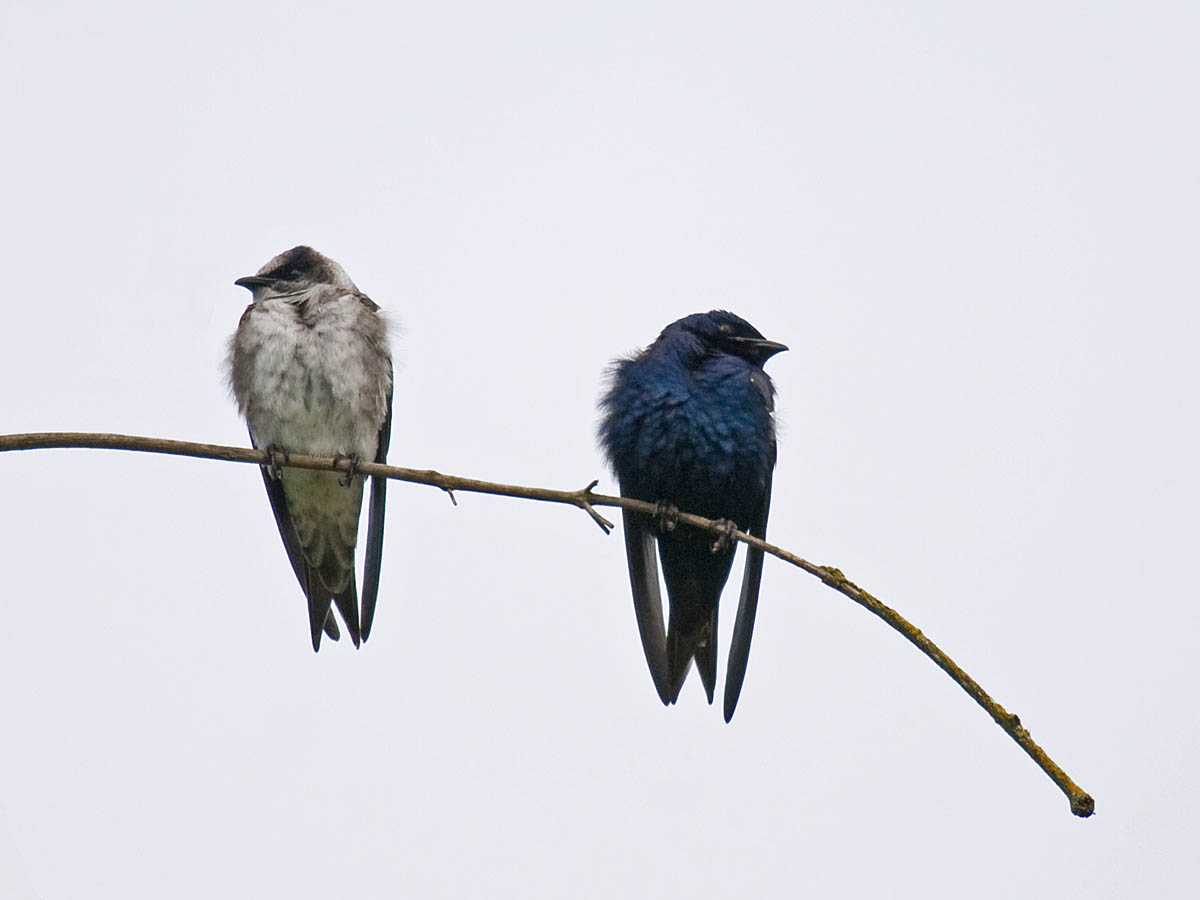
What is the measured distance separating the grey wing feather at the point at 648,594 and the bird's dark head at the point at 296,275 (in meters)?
1.48

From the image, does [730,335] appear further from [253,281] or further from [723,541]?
[253,281]

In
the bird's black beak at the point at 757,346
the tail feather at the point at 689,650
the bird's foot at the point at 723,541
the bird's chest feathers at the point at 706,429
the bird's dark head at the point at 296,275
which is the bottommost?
the tail feather at the point at 689,650

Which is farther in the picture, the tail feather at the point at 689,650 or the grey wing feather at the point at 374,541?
the grey wing feather at the point at 374,541

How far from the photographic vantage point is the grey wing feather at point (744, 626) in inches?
195

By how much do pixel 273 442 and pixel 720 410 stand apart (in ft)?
5.25

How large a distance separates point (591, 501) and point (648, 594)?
6.36 feet

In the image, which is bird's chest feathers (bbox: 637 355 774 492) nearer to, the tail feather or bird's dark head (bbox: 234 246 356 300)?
the tail feather

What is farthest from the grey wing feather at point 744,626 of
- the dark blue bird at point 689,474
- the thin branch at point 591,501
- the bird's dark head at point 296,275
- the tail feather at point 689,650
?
the bird's dark head at point 296,275

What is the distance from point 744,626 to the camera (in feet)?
16.8

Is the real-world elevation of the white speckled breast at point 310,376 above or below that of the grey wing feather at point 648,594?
above

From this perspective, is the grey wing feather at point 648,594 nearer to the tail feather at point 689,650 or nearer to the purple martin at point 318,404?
the tail feather at point 689,650

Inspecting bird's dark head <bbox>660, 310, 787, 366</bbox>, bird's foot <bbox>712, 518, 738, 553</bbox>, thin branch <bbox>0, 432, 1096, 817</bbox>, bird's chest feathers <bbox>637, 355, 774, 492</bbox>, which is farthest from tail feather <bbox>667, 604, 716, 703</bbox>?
thin branch <bbox>0, 432, 1096, 817</bbox>

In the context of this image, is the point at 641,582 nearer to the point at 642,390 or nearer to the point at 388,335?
the point at 642,390

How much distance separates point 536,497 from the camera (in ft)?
10.6
